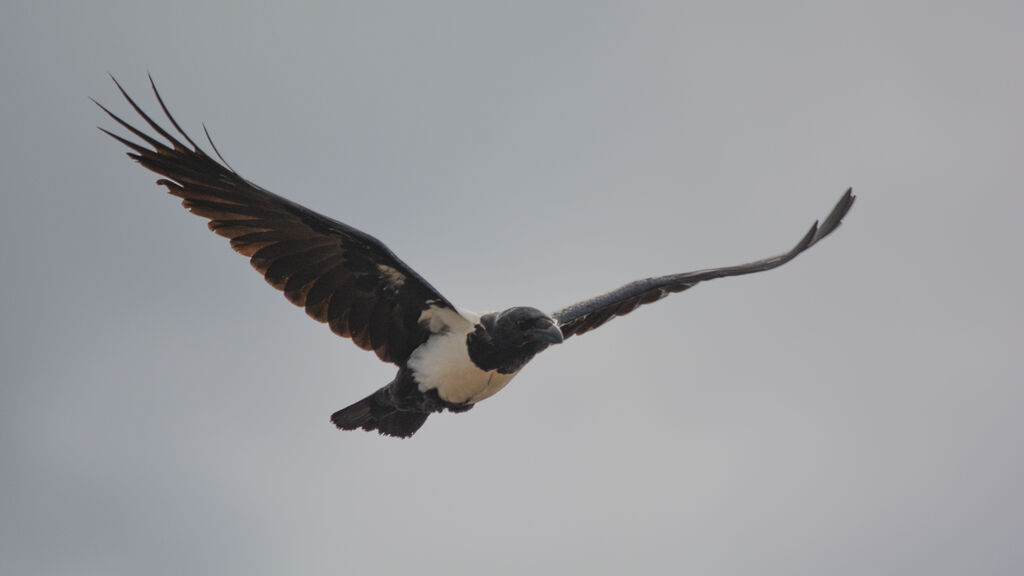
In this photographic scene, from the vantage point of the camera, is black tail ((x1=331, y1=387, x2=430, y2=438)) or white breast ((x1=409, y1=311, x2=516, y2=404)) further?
black tail ((x1=331, y1=387, x2=430, y2=438))

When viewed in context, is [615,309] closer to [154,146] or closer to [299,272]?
[299,272]

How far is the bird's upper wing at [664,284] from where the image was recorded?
14.9 meters

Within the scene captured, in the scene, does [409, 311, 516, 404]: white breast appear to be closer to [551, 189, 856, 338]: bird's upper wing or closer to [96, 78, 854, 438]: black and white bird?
[96, 78, 854, 438]: black and white bird

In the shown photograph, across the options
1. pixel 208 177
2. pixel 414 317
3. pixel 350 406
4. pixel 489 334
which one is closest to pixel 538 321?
pixel 489 334

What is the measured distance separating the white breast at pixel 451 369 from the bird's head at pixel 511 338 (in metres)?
0.13

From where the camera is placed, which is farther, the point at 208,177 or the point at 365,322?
the point at 365,322

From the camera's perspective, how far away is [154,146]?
531 inches

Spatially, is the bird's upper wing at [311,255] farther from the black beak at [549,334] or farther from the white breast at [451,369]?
the black beak at [549,334]

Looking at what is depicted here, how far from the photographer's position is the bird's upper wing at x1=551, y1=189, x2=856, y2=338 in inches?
587

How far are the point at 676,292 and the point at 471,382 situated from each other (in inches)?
143

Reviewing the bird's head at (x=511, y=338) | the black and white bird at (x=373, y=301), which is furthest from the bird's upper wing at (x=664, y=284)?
the bird's head at (x=511, y=338)

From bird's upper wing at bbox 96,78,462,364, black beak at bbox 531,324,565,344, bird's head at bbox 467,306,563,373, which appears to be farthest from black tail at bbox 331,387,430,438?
black beak at bbox 531,324,565,344

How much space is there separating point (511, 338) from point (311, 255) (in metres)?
2.52

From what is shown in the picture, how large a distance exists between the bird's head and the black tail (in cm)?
144
